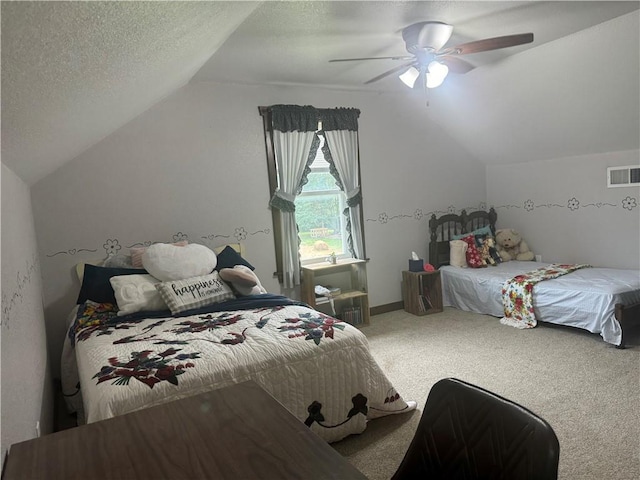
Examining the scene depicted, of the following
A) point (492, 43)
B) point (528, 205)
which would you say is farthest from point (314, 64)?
point (528, 205)

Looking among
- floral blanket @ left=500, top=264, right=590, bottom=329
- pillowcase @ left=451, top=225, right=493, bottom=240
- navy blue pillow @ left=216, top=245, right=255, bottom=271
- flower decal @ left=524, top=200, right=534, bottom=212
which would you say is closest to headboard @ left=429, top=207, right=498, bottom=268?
pillowcase @ left=451, top=225, right=493, bottom=240

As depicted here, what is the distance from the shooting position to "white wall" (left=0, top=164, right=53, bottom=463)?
146cm

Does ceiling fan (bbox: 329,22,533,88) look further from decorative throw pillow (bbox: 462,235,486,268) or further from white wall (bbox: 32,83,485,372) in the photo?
decorative throw pillow (bbox: 462,235,486,268)

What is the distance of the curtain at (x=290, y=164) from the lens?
168 inches

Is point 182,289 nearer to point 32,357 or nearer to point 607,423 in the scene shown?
point 32,357

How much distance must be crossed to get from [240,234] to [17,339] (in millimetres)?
2489

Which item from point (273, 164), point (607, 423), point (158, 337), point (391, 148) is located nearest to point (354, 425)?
point (158, 337)

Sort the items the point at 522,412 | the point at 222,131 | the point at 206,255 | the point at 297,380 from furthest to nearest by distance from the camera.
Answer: the point at 222,131, the point at 206,255, the point at 297,380, the point at 522,412

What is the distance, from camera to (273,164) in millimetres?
4289

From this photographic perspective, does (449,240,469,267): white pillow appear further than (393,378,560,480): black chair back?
Yes

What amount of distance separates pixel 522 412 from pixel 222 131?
11.8 feet

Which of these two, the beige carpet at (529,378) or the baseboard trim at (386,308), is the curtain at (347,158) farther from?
the beige carpet at (529,378)

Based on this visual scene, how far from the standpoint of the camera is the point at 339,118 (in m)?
4.55

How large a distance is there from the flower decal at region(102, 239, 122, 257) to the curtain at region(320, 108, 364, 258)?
2.13 meters
